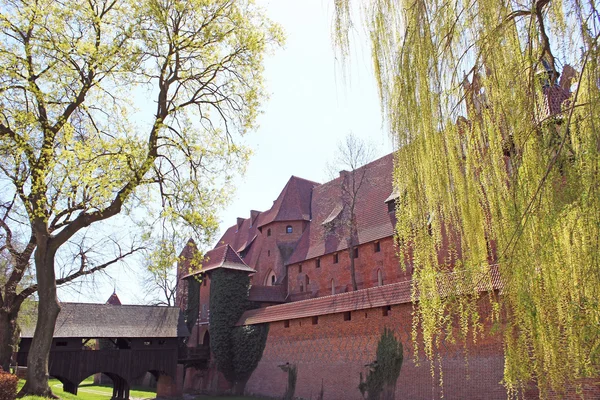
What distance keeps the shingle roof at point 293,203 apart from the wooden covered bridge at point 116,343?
801 centimetres

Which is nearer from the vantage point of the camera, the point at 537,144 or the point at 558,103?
the point at 537,144

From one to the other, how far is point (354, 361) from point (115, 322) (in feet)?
43.6

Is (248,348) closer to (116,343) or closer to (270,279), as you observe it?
(116,343)

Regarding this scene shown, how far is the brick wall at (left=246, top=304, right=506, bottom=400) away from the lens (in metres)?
12.5

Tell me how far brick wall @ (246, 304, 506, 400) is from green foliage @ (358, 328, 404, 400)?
21 cm

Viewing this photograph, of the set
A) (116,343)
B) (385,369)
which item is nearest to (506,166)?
(385,369)

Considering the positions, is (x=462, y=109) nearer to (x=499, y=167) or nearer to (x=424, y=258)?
(x=499, y=167)

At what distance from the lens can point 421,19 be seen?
4684 millimetres

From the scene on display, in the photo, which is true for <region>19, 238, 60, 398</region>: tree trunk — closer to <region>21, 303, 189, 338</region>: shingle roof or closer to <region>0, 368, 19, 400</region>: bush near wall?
<region>0, 368, 19, 400</region>: bush near wall

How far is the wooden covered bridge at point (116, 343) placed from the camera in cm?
2216

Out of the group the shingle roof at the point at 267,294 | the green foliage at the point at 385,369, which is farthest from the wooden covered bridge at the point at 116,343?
the green foliage at the point at 385,369

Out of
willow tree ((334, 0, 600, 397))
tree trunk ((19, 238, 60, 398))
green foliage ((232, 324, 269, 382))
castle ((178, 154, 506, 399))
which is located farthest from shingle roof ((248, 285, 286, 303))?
willow tree ((334, 0, 600, 397))

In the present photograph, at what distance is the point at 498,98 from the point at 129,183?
8941 millimetres

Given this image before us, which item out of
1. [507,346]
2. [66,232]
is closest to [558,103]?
[507,346]
